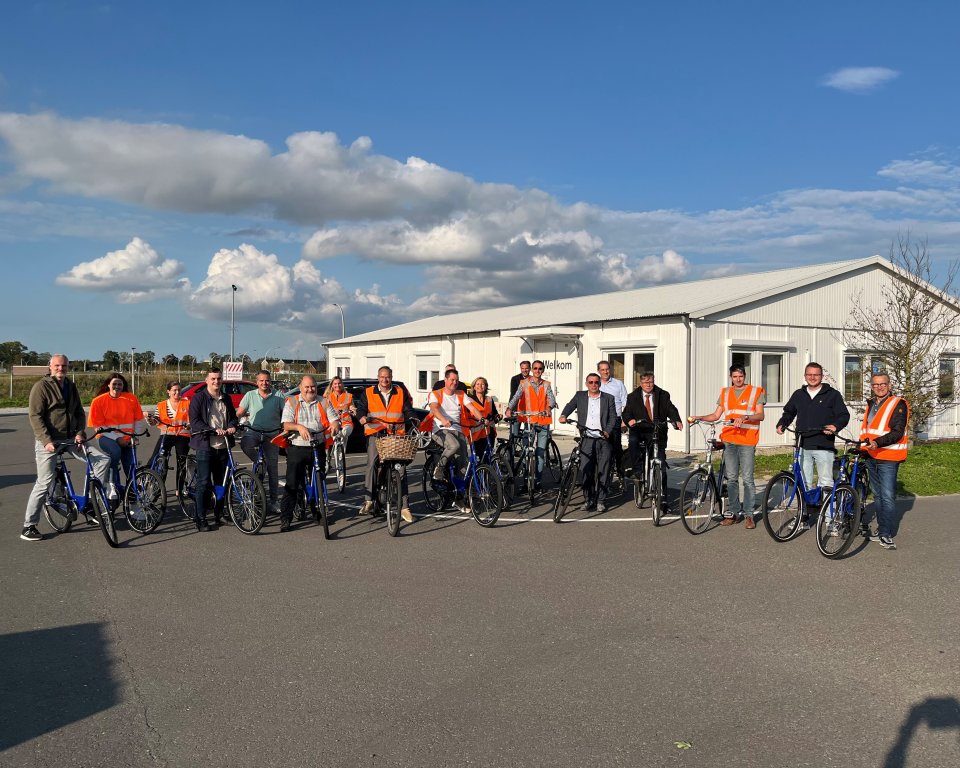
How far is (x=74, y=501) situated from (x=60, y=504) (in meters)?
0.24

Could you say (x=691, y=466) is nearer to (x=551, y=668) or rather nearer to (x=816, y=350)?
(x=816, y=350)

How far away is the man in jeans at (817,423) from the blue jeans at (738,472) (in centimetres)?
55

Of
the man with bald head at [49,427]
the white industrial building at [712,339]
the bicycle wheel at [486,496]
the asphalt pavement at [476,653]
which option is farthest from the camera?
the white industrial building at [712,339]

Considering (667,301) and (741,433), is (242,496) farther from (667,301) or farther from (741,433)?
(667,301)

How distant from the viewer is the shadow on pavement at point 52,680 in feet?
13.6

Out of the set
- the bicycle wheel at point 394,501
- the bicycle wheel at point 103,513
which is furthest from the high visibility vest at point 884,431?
the bicycle wheel at point 103,513

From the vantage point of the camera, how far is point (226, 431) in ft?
30.1

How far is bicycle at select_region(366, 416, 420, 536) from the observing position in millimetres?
9094

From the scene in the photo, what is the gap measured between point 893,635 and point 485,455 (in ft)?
18.5

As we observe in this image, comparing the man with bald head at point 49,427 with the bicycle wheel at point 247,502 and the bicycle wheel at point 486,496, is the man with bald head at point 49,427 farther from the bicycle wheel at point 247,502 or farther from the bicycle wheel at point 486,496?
the bicycle wheel at point 486,496

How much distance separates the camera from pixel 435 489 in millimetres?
10625

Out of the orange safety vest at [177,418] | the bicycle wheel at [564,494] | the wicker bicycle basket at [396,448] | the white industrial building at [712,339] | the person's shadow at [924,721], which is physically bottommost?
the person's shadow at [924,721]

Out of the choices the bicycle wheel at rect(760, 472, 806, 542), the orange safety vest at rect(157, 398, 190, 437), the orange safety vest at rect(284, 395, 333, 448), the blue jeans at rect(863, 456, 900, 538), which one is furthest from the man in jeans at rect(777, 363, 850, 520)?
the orange safety vest at rect(157, 398, 190, 437)

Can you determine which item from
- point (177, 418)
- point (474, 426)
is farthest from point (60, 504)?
point (474, 426)
